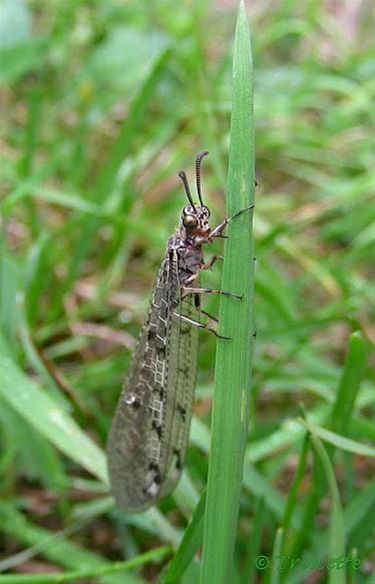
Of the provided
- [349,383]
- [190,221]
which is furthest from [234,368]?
[190,221]

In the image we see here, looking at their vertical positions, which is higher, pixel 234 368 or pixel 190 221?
pixel 190 221

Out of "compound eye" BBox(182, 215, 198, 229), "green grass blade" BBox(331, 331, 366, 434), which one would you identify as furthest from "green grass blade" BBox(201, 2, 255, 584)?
"compound eye" BBox(182, 215, 198, 229)

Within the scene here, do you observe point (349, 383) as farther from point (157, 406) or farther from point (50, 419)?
point (50, 419)

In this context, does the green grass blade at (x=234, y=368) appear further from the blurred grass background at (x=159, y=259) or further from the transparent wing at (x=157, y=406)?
the transparent wing at (x=157, y=406)

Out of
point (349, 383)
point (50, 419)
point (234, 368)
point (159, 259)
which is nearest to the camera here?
point (234, 368)

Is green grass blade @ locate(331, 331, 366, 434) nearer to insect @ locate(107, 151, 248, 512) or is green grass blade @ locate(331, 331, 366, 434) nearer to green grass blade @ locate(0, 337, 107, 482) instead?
insect @ locate(107, 151, 248, 512)

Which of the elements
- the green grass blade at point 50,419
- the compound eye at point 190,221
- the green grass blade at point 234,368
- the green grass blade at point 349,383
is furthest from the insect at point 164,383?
the green grass blade at point 234,368
